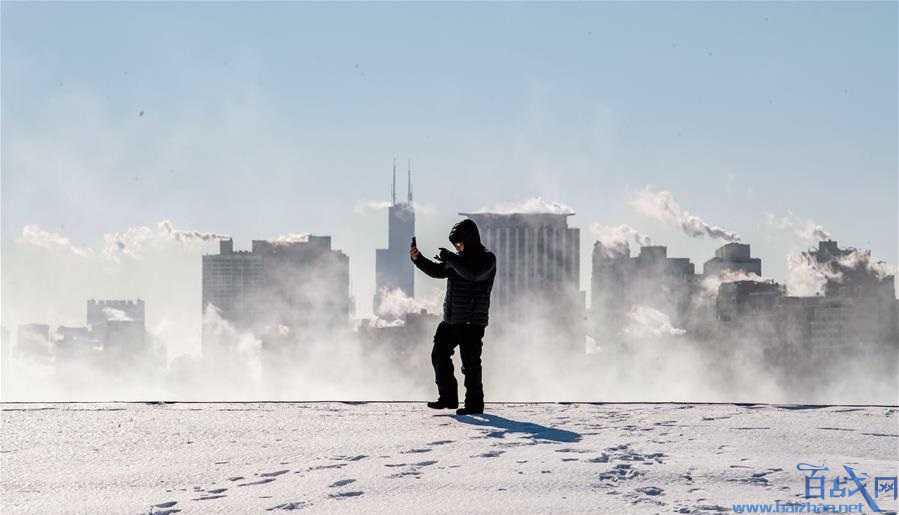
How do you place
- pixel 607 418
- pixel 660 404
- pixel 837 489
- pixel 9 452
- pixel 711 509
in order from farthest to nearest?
pixel 660 404
pixel 607 418
pixel 9 452
pixel 837 489
pixel 711 509

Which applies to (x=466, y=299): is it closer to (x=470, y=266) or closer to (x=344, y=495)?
(x=470, y=266)

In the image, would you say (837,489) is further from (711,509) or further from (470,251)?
(470,251)

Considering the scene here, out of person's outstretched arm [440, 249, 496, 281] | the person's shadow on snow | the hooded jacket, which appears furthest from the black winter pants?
person's outstretched arm [440, 249, 496, 281]

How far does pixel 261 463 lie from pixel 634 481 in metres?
2.99

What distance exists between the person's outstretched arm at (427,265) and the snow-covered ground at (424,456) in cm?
153

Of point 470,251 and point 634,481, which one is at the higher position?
point 470,251

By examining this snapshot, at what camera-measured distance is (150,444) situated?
30.2ft

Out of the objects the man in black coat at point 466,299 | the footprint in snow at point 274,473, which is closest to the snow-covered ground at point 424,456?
the footprint in snow at point 274,473

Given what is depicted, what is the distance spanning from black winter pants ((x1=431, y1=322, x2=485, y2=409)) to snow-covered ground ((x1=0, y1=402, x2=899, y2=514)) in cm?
33

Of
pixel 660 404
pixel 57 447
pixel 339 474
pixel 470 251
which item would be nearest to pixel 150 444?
pixel 57 447

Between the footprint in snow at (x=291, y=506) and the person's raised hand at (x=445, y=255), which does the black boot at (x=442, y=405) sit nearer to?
the person's raised hand at (x=445, y=255)

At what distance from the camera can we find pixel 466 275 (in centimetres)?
1095

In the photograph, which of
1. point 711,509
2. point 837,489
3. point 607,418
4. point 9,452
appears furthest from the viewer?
point 607,418

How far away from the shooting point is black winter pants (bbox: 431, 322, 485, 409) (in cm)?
1120
